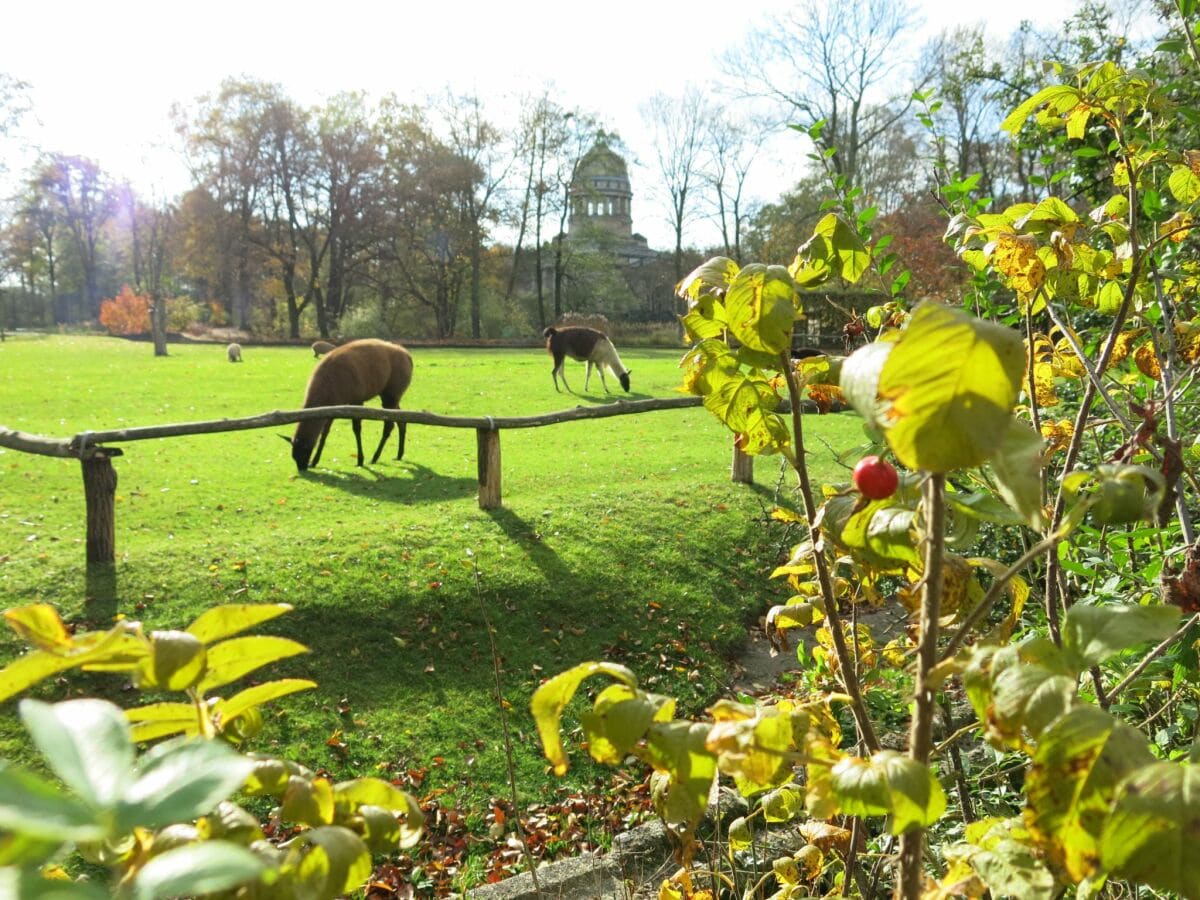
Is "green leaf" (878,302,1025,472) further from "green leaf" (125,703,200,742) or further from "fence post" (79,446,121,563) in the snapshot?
"fence post" (79,446,121,563)

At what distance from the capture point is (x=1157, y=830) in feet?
1.98

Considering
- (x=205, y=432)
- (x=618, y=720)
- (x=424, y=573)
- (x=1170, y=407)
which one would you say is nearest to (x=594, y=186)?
(x=205, y=432)

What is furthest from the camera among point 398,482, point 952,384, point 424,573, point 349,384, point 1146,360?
point 349,384

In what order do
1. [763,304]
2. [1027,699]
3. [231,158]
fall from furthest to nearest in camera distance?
[231,158] < [763,304] < [1027,699]

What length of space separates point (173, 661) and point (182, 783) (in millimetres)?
218

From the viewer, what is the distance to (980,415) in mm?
584

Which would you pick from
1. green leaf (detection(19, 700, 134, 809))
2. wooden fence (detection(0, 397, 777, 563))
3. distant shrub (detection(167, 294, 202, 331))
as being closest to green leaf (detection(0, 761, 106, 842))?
green leaf (detection(19, 700, 134, 809))

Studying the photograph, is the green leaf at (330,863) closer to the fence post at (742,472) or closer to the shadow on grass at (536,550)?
the shadow on grass at (536,550)

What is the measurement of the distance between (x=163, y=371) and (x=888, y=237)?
72.7 feet

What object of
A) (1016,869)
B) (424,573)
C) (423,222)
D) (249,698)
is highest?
(423,222)

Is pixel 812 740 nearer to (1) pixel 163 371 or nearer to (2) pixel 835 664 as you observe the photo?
(2) pixel 835 664

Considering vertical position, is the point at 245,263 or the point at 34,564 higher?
the point at 245,263

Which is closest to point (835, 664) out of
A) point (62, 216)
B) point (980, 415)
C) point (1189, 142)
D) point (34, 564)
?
point (980, 415)

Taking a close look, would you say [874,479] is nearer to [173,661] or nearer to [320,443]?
[173,661]
